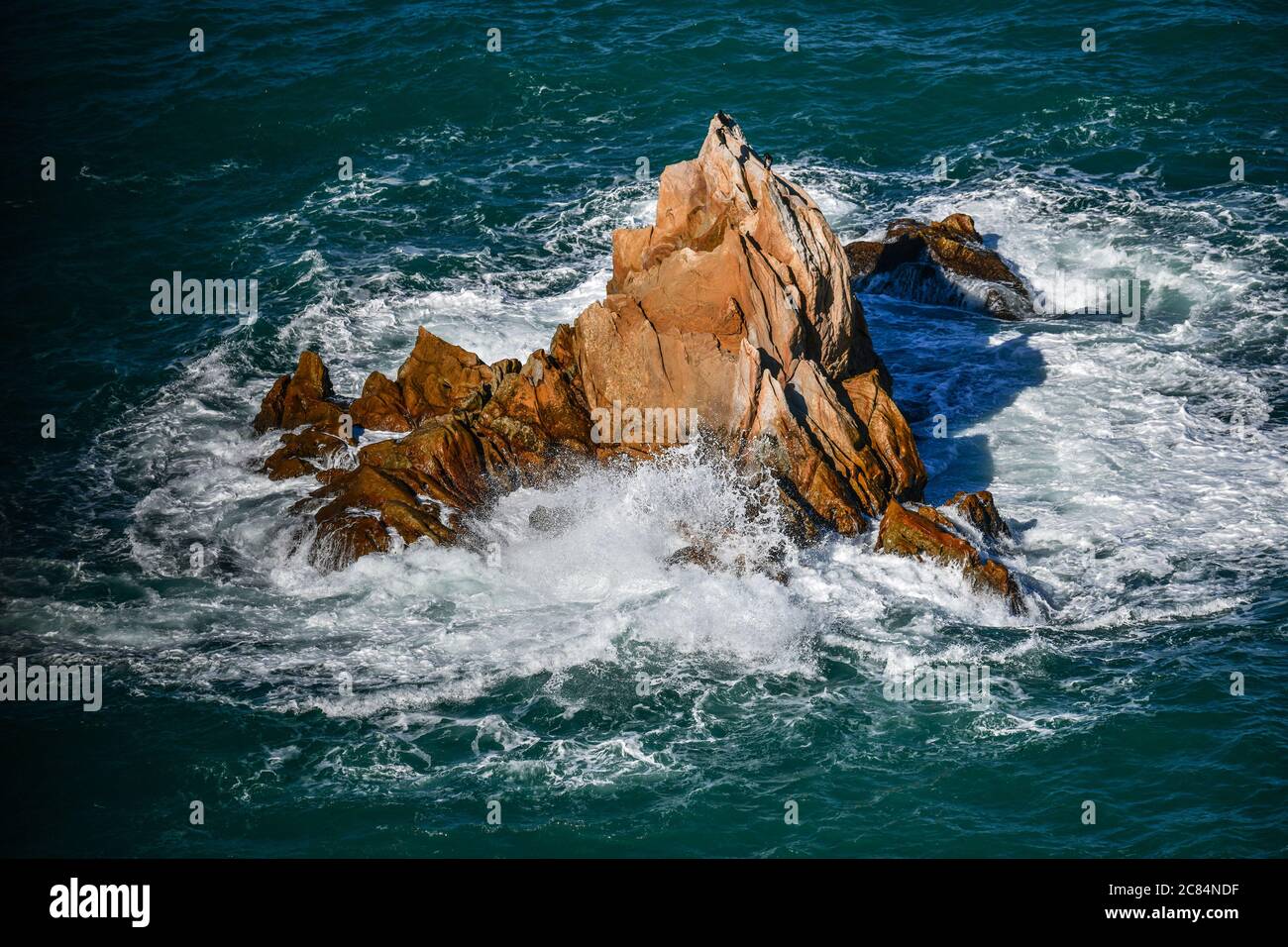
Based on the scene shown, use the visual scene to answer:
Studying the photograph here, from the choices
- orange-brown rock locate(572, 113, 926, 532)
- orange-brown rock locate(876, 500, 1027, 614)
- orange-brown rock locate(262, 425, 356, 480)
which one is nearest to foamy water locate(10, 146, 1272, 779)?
orange-brown rock locate(876, 500, 1027, 614)

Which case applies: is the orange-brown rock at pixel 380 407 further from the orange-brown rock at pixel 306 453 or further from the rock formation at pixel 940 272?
the rock formation at pixel 940 272

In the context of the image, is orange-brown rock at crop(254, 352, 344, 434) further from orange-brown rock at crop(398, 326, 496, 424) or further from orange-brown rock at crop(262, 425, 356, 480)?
orange-brown rock at crop(398, 326, 496, 424)

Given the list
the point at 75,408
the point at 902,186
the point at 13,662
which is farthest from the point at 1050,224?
the point at 13,662

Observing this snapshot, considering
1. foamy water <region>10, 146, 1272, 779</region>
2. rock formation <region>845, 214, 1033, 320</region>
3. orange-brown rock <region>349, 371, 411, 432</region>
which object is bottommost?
foamy water <region>10, 146, 1272, 779</region>

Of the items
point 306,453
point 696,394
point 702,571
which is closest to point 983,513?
point 702,571

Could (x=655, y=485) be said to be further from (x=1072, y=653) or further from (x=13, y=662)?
(x=13, y=662)

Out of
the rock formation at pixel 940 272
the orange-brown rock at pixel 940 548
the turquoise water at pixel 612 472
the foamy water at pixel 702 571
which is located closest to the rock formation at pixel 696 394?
the orange-brown rock at pixel 940 548
